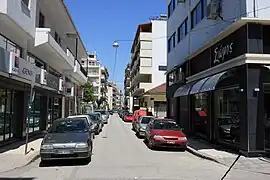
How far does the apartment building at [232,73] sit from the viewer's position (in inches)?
531

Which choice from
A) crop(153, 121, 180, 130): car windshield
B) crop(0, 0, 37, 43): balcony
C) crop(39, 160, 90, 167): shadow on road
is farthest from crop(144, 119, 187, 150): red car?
crop(0, 0, 37, 43): balcony

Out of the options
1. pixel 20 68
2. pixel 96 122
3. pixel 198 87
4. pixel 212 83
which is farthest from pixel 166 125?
pixel 96 122

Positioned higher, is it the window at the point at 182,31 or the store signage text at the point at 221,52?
the window at the point at 182,31

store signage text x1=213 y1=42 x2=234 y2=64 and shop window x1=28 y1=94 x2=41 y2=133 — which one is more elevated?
store signage text x1=213 y1=42 x2=234 y2=64

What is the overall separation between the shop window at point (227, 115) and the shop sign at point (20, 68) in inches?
377

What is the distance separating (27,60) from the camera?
1892 centimetres

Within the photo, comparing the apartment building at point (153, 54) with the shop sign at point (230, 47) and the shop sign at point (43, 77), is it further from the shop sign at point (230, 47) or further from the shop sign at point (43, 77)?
the shop sign at point (230, 47)

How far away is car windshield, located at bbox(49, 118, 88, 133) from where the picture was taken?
12.9m

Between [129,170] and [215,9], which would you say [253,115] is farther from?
[215,9]

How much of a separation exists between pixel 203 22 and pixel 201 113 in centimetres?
565

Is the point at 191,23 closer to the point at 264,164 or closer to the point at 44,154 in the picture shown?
the point at 264,164

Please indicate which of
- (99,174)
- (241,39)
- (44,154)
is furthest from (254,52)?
(44,154)

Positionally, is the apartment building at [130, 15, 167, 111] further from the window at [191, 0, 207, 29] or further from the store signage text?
the store signage text

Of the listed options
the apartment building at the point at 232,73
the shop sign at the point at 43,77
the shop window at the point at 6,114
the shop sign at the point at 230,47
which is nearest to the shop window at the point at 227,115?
the apartment building at the point at 232,73
